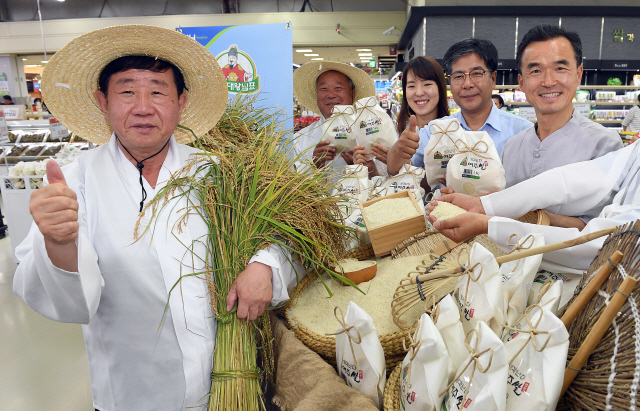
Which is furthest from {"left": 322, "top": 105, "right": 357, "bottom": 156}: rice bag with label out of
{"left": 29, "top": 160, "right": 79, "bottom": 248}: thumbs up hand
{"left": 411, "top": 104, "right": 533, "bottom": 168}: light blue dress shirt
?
{"left": 29, "top": 160, "right": 79, "bottom": 248}: thumbs up hand

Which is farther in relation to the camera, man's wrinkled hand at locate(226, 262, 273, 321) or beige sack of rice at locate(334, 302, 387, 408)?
man's wrinkled hand at locate(226, 262, 273, 321)

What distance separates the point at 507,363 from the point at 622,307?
232 mm

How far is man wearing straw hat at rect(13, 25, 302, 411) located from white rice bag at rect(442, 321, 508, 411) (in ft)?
2.08

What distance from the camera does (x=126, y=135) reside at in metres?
1.32

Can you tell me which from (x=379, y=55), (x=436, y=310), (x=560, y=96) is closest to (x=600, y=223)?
(x=436, y=310)

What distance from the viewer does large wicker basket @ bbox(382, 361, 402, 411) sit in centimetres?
96

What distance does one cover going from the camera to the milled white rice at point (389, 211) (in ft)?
5.14

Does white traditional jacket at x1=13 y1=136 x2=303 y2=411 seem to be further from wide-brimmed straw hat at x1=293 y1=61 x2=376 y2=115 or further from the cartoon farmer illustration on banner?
the cartoon farmer illustration on banner

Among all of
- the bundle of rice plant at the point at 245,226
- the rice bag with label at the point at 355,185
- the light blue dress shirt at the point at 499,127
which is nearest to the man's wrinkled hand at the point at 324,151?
the rice bag with label at the point at 355,185

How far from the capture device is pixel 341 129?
7.36ft

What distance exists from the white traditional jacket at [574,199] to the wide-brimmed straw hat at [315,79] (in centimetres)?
156

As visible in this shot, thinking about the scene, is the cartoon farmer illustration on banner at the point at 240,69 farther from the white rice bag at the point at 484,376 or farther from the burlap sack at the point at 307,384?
the white rice bag at the point at 484,376

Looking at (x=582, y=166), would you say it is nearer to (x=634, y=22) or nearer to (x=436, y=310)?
(x=436, y=310)

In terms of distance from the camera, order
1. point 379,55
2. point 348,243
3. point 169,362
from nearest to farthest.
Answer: point 169,362
point 348,243
point 379,55
